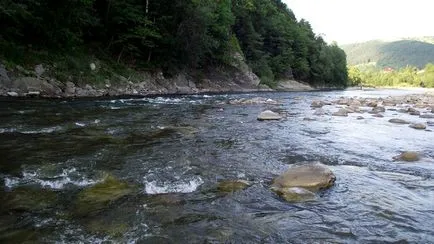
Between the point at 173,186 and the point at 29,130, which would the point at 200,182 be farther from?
the point at 29,130

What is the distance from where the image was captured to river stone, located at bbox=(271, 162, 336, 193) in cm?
692

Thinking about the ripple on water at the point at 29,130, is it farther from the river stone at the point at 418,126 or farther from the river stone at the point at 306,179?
the river stone at the point at 418,126

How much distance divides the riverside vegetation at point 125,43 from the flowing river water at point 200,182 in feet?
30.7

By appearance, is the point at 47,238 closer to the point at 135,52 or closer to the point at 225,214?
the point at 225,214

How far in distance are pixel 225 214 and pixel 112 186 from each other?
226cm

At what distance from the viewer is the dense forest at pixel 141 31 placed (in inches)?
888

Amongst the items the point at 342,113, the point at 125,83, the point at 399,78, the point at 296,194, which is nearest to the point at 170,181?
the point at 296,194

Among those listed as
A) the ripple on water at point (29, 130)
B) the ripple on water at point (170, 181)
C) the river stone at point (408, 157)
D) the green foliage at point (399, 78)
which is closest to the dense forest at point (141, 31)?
the ripple on water at point (29, 130)

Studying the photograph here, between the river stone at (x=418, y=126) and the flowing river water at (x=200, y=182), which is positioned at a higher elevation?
the flowing river water at (x=200, y=182)

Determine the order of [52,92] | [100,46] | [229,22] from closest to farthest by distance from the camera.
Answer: [52,92] → [100,46] → [229,22]

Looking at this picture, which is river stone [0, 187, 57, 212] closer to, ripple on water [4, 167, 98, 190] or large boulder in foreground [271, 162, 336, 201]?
ripple on water [4, 167, 98, 190]

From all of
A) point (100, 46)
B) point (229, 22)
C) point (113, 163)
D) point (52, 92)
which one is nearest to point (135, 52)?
point (100, 46)

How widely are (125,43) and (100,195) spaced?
27.8 metres

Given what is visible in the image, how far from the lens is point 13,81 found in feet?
64.3
